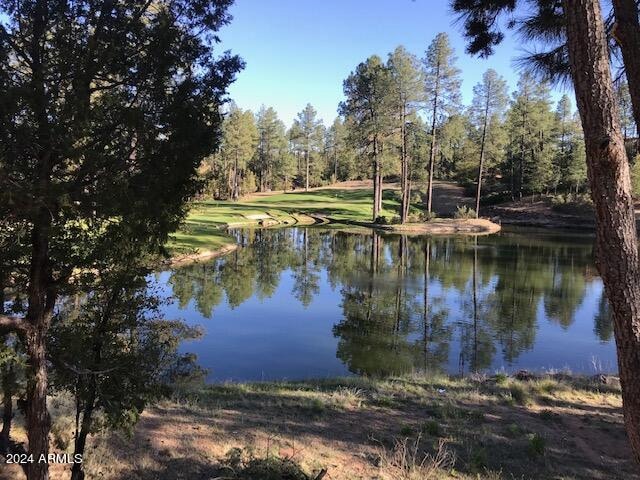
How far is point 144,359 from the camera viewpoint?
611 cm

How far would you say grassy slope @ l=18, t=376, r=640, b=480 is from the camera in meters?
6.66

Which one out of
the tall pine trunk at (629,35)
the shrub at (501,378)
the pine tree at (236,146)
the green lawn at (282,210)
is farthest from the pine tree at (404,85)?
the tall pine trunk at (629,35)

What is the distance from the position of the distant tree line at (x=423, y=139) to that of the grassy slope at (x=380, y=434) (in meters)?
22.6

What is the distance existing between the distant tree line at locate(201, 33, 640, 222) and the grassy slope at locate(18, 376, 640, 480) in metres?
22.6

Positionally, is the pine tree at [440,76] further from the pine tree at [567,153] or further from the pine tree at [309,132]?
the pine tree at [309,132]

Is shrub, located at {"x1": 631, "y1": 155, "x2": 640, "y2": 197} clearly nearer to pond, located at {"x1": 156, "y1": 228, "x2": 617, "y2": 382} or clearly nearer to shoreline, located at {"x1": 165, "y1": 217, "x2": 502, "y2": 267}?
shoreline, located at {"x1": 165, "y1": 217, "x2": 502, "y2": 267}

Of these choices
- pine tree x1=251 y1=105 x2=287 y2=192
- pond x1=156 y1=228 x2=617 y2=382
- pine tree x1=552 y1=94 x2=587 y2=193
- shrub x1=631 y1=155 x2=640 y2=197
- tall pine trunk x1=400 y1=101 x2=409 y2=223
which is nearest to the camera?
pond x1=156 y1=228 x2=617 y2=382

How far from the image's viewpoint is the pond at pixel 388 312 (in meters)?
14.0

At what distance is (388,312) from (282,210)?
1541 inches

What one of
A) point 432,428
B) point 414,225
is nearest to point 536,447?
point 432,428

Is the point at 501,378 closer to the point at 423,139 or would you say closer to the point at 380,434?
the point at 380,434

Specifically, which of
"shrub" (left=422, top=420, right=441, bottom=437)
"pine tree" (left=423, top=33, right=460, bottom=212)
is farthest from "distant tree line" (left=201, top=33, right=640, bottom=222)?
"shrub" (left=422, top=420, right=441, bottom=437)

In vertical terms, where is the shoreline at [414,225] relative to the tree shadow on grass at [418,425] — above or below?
above

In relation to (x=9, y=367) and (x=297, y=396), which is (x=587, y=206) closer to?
(x=297, y=396)
